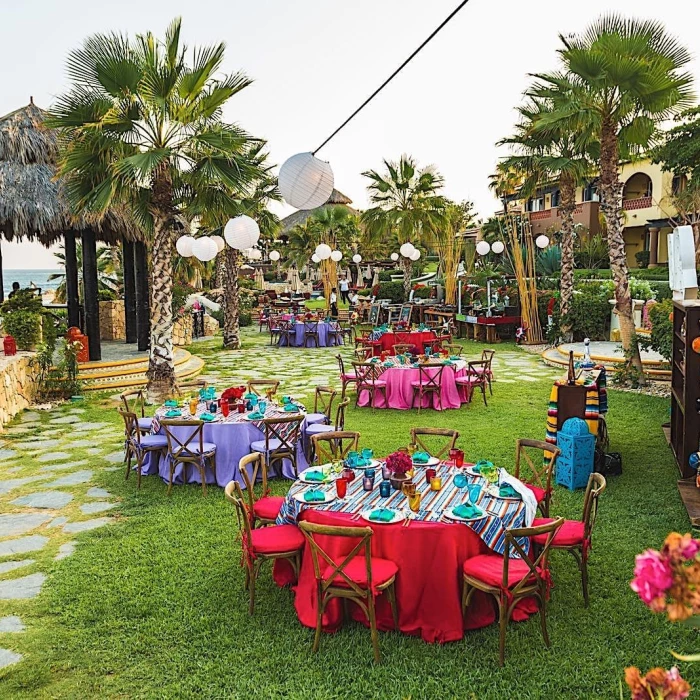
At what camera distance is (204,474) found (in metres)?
7.00

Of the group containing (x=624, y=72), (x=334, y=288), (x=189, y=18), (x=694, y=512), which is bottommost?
(x=694, y=512)

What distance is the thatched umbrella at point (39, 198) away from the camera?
13.0m

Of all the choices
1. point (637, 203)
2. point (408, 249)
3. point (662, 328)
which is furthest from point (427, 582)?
point (637, 203)

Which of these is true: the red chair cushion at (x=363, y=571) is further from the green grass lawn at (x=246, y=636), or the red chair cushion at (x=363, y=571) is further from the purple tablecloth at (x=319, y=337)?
the purple tablecloth at (x=319, y=337)

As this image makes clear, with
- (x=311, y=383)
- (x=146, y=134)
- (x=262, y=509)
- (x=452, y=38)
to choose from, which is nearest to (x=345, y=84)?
(x=452, y=38)

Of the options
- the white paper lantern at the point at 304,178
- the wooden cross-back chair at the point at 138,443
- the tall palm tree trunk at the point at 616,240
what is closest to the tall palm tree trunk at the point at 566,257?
the tall palm tree trunk at the point at 616,240

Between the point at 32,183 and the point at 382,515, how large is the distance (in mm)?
11650

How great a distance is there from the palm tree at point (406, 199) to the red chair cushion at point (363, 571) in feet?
59.6

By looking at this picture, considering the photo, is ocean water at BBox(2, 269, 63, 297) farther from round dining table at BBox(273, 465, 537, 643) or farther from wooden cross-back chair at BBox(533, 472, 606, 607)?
wooden cross-back chair at BBox(533, 472, 606, 607)

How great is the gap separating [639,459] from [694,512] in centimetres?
260

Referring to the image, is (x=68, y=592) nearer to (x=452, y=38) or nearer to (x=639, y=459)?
(x=452, y=38)

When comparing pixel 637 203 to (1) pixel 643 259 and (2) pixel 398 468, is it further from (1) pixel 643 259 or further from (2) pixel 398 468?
(2) pixel 398 468

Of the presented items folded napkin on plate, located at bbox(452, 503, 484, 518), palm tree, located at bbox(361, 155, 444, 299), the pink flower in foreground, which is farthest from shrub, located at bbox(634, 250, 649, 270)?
the pink flower in foreground

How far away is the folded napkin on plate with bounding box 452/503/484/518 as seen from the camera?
167 inches
